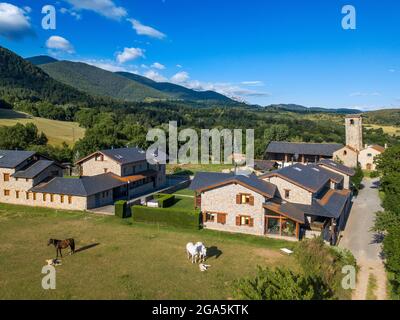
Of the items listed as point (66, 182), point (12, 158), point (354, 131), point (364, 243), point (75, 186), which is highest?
point (354, 131)

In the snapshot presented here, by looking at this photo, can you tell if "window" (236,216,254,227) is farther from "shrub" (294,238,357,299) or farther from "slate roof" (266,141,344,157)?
"slate roof" (266,141,344,157)

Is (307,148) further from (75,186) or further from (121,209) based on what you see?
(75,186)

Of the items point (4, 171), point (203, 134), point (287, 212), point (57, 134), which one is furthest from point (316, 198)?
point (57, 134)

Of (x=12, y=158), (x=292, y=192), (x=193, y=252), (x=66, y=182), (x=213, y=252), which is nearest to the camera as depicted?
(x=193, y=252)

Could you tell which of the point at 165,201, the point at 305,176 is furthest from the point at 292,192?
the point at 165,201

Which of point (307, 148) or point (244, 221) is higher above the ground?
point (307, 148)

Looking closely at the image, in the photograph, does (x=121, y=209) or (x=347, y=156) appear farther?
(x=347, y=156)

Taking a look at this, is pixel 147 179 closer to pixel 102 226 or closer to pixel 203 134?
pixel 102 226
